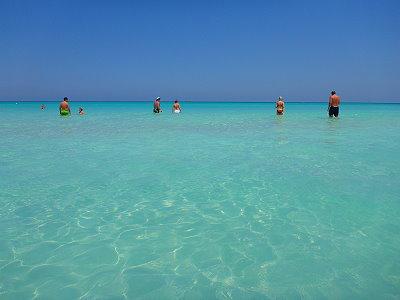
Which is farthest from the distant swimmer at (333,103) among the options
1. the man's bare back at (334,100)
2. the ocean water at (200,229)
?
the ocean water at (200,229)

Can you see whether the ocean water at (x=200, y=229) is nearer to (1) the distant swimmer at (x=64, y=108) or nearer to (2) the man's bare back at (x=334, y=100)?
(2) the man's bare back at (x=334, y=100)

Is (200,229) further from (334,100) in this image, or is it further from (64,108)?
(64,108)

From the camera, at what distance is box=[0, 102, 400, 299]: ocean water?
3.39m

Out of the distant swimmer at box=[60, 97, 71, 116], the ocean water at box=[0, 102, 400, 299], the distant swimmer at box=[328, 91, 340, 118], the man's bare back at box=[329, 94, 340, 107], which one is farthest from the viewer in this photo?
the distant swimmer at box=[60, 97, 71, 116]

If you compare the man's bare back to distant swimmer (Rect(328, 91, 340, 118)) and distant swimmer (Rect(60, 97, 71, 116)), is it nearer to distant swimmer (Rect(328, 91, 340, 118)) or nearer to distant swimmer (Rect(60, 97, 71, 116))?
distant swimmer (Rect(328, 91, 340, 118))

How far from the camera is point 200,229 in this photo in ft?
15.2

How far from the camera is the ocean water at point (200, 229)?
339 cm

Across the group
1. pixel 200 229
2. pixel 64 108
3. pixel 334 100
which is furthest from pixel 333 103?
pixel 200 229

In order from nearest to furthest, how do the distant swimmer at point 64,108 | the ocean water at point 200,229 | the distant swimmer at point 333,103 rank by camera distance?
the ocean water at point 200,229 < the distant swimmer at point 333,103 < the distant swimmer at point 64,108

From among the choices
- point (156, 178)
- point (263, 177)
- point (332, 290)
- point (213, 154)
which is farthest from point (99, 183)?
point (332, 290)

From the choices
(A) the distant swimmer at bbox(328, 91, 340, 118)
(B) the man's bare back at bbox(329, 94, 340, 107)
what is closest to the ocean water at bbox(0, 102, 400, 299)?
(A) the distant swimmer at bbox(328, 91, 340, 118)

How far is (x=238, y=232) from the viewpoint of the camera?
14.8ft

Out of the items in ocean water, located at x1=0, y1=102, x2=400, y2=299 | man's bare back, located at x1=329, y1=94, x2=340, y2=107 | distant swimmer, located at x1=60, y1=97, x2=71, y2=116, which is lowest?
ocean water, located at x1=0, y1=102, x2=400, y2=299

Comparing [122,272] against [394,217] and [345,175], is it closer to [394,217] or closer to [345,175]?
→ [394,217]
